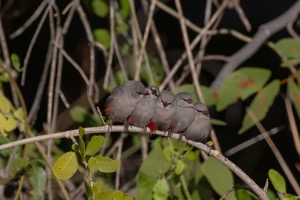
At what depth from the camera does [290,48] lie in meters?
4.01

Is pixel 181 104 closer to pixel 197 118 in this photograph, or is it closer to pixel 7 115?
pixel 197 118

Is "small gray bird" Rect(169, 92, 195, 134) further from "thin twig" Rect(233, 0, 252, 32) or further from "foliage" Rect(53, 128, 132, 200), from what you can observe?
"thin twig" Rect(233, 0, 252, 32)

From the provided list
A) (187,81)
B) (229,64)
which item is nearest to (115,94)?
(229,64)

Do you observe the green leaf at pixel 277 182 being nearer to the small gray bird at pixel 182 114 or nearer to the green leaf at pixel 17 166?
the small gray bird at pixel 182 114

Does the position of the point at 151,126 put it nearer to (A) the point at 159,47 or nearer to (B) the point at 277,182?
(B) the point at 277,182

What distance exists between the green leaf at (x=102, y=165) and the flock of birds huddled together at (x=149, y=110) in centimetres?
38

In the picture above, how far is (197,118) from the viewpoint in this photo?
10.4 feet

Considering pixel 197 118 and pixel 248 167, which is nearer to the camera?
pixel 197 118

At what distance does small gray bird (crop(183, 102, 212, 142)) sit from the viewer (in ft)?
10.2

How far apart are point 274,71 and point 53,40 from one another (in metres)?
1.54

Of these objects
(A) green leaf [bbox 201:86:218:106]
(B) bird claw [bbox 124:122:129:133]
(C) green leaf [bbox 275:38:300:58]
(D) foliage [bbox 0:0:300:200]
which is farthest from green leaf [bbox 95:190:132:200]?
(C) green leaf [bbox 275:38:300:58]

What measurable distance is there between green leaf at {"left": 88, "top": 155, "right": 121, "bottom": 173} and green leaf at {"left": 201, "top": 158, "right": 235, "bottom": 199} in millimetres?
1113

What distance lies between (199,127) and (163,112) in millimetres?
211

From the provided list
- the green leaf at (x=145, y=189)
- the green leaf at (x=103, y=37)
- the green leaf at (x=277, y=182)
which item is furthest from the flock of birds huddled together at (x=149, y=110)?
the green leaf at (x=103, y=37)
